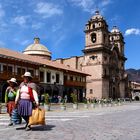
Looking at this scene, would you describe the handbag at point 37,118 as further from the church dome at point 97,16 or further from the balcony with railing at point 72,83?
the church dome at point 97,16

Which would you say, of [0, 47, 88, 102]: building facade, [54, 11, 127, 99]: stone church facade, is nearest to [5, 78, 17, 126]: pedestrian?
[0, 47, 88, 102]: building facade

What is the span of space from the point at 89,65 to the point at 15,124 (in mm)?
59288

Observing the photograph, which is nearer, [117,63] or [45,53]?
[45,53]

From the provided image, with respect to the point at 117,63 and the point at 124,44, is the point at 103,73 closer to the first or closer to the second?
the point at 117,63

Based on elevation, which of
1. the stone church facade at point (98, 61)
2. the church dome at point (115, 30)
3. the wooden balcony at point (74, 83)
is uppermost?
the church dome at point (115, 30)

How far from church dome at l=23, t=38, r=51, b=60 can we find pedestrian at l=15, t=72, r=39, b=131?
57.2m

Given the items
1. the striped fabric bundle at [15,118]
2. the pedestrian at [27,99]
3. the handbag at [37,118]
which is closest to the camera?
the handbag at [37,118]

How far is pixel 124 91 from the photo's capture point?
8012 centimetres

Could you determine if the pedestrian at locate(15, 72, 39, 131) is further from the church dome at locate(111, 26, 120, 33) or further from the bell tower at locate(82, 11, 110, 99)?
the church dome at locate(111, 26, 120, 33)

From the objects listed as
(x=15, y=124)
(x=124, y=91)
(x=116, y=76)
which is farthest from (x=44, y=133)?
(x=124, y=91)

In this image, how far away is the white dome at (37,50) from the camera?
6612cm

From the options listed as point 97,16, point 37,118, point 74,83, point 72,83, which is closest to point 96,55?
point 97,16

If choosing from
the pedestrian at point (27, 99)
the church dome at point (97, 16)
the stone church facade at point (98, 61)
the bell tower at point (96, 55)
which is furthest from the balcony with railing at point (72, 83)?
the pedestrian at point (27, 99)

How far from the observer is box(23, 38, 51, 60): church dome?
66.1m
